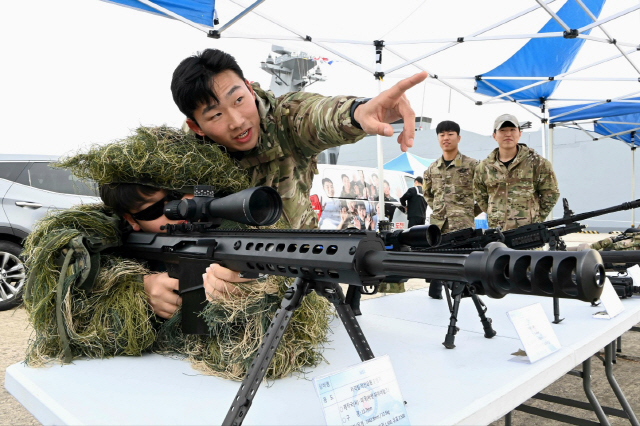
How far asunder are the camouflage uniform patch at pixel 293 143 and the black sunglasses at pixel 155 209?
0.91ft

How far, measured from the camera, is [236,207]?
0.98m

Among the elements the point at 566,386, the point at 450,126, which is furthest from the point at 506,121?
the point at 566,386

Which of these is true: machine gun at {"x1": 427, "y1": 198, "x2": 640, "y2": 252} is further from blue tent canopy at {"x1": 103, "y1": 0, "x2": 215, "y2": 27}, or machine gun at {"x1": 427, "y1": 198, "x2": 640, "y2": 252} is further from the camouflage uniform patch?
blue tent canopy at {"x1": 103, "y1": 0, "x2": 215, "y2": 27}

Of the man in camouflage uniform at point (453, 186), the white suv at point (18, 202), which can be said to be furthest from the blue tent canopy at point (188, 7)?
the man in camouflage uniform at point (453, 186)

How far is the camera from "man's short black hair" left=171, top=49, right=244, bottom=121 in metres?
1.34

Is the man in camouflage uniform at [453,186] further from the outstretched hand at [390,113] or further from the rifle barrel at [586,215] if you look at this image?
the outstretched hand at [390,113]

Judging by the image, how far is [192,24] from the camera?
3643mm

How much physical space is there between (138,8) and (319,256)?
3374 mm

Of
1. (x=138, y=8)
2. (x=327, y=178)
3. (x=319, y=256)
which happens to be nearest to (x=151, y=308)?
(x=319, y=256)

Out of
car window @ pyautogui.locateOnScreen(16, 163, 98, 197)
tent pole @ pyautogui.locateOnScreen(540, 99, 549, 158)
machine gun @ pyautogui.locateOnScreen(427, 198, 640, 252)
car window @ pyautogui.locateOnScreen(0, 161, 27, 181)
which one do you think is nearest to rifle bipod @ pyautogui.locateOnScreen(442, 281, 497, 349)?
machine gun @ pyautogui.locateOnScreen(427, 198, 640, 252)

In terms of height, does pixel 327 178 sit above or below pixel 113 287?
above

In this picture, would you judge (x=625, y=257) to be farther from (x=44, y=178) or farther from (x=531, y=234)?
(x=44, y=178)

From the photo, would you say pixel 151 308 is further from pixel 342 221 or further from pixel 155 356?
pixel 342 221

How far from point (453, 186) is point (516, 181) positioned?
643mm
